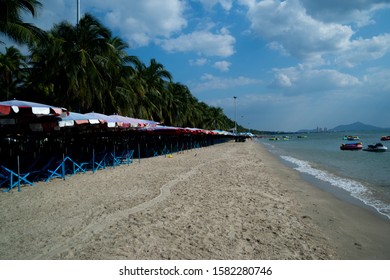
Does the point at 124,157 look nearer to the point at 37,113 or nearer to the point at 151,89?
the point at 37,113

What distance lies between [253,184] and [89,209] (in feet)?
18.4

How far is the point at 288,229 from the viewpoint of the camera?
188 inches

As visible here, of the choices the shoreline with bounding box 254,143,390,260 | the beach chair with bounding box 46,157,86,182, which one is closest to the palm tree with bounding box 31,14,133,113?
the beach chair with bounding box 46,157,86,182

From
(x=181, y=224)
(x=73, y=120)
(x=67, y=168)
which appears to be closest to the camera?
(x=181, y=224)

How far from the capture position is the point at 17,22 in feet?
34.6

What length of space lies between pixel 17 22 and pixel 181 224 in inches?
436

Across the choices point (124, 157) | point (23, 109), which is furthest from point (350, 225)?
point (124, 157)

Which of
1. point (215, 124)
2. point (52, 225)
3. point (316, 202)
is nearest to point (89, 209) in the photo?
Answer: point (52, 225)

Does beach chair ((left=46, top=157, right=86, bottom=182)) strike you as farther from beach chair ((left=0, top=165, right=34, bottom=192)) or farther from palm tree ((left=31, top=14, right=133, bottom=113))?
palm tree ((left=31, top=14, right=133, bottom=113))

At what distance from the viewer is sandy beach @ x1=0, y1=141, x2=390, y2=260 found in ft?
12.2

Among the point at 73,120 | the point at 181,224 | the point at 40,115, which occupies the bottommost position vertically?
the point at 181,224

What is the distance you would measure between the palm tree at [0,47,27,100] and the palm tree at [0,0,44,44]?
46.9ft

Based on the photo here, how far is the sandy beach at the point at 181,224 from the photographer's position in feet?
12.2
